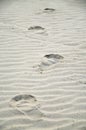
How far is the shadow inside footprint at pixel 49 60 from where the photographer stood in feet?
12.9

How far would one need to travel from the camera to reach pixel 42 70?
3.82 metres

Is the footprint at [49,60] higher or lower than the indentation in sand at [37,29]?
lower

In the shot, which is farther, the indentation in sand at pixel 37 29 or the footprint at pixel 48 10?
the footprint at pixel 48 10

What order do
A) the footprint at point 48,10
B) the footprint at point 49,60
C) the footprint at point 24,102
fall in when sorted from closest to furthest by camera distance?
the footprint at point 24,102 → the footprint at point 49,60 → the footprint at point 48,10

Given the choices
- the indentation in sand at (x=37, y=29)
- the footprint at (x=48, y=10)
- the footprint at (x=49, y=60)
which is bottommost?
the footprint at (x=49, y=60)

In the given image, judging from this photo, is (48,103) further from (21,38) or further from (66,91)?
(21,38)

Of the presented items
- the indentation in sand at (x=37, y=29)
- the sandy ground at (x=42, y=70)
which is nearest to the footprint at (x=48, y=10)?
the sandy ground at (x=42, y=70)

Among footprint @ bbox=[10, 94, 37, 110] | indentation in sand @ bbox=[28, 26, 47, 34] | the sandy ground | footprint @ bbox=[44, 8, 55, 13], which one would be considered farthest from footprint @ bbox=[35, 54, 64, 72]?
footprint @ bbox=[44, 8, 55, 13]

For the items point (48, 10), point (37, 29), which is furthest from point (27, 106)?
point (48, 10)

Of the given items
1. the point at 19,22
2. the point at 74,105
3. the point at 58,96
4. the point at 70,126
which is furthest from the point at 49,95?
the point at 19,22

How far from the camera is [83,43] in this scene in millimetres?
4641

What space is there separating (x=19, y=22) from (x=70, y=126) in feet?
10.6

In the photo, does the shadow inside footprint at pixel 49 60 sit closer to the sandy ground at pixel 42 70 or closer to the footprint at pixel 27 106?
the sandy ground at pixel 42 70

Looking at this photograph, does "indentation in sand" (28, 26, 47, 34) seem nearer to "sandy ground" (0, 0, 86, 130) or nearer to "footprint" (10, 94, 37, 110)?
"sandy ground" (0, 0, 86, 130)
